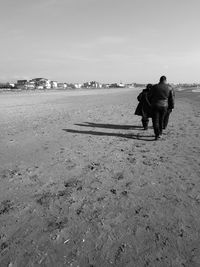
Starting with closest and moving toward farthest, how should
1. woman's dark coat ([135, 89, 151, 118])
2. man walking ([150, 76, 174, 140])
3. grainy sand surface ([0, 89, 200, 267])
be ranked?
grainy sand surface ([0, 89, 200, 267]) → man walking ([150, 76, 174, 140]) → woman's dark coat ([135, 89, 151, 118])

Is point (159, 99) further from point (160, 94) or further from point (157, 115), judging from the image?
point (157, 115)

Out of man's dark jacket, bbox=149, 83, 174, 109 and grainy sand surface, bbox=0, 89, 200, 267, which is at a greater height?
man's dark jacket, bbox=149, 83, 174, 109

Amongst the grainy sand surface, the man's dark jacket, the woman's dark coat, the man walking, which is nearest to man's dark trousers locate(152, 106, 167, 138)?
the man walking

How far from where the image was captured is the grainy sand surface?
10.6 feet

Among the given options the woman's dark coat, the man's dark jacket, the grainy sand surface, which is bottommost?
the grainy sand surface

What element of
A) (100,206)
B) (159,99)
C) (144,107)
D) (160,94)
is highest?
(160,94)

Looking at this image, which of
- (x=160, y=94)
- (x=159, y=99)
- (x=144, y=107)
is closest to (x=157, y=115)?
(x=159, y=99)

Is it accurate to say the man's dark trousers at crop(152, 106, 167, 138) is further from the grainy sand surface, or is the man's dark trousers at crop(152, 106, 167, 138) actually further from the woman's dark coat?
the woman's dark coat

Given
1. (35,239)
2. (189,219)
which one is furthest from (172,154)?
(35,239)

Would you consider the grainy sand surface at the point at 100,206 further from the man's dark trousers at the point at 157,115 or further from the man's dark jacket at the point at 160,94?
the man's dark jacket at the point at 160,94

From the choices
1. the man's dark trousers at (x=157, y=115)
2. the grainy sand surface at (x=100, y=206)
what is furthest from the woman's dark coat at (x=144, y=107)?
the grainy sand surface at (x=100, y=206)

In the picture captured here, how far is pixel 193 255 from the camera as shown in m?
3.14

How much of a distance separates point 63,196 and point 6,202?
106 cm

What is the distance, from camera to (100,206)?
4.41m
